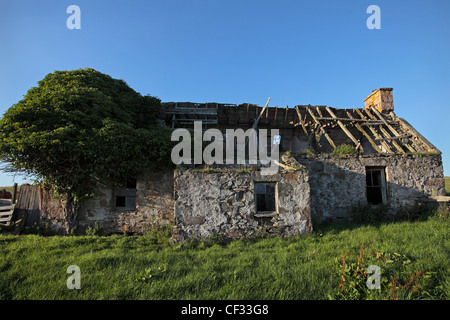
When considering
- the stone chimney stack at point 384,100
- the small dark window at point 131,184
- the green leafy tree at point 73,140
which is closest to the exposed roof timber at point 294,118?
the stone chimney stack at point 384,100

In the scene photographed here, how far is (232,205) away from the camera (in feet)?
22.0

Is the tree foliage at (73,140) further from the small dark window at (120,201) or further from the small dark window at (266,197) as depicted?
the small dark window at (266,197)

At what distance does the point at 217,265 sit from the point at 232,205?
2.16 metres

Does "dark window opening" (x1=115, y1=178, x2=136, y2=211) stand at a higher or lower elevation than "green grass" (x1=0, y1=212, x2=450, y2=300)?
higher

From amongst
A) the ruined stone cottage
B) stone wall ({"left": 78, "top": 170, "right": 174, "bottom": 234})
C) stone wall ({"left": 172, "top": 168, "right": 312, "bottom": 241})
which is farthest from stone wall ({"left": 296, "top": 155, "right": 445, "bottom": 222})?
stone wall ({"left": 78, "top": 170, "right": 174, "bottom": 234})

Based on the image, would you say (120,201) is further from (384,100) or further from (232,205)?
(384,100)

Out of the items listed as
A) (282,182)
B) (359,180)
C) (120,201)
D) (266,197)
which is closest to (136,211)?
(120,201)

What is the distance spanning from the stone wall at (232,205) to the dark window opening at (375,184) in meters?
3.98

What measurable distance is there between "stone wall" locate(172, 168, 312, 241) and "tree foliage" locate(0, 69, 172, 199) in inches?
96.2

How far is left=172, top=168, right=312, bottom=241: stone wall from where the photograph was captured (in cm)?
656

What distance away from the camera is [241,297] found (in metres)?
3.64

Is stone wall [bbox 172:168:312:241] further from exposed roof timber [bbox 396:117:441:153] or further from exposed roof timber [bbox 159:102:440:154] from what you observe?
exposed roof timber [bbox 396:117:441:153]

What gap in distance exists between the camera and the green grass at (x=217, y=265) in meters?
3.83
